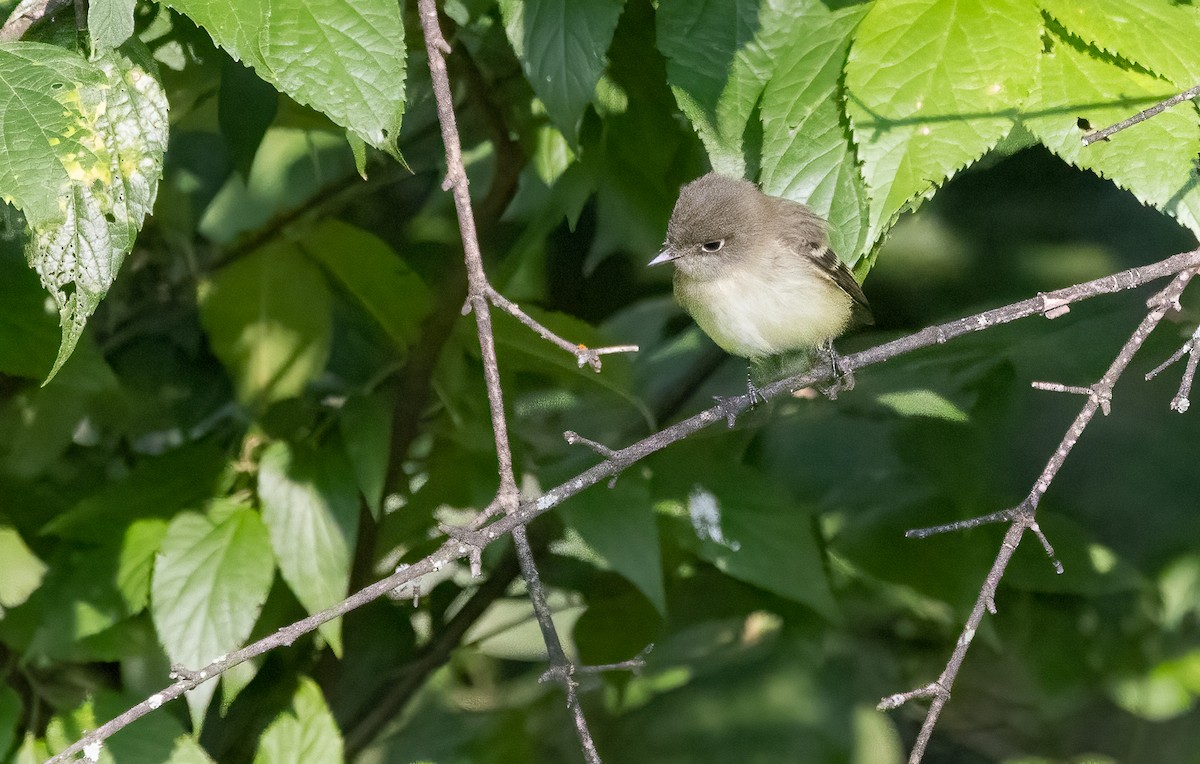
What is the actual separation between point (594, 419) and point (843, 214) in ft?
5.18

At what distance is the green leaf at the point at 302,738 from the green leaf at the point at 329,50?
71.4 inches

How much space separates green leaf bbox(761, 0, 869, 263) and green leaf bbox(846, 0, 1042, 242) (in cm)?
8

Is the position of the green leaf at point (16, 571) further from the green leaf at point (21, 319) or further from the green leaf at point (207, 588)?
the green leaf at point (21, 319)

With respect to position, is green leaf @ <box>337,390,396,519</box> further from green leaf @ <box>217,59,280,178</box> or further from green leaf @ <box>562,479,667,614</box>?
green leaf @ <box>217,59,280,178</box>

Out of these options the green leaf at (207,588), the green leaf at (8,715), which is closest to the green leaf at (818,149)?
the green leaf at (207,588)

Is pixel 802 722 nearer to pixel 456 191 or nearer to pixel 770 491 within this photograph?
pixel 770 491

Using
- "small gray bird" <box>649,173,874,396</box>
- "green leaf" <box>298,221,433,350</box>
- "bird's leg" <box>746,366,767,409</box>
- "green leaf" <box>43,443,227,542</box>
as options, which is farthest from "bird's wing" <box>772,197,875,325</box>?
"green leaf" <box>43,443,227,542</box>

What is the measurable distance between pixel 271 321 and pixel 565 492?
1802 millimetres

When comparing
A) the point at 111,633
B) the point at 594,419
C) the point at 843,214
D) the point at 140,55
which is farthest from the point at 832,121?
the point at 111,633

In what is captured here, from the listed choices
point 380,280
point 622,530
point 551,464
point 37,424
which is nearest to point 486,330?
point 622,530

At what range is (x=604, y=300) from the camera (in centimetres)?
383

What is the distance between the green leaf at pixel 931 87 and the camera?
1957 mm

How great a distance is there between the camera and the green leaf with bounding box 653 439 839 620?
3.11 metres

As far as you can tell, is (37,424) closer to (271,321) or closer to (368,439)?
(271,321)
